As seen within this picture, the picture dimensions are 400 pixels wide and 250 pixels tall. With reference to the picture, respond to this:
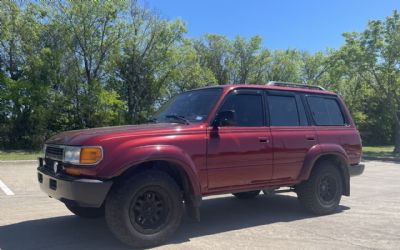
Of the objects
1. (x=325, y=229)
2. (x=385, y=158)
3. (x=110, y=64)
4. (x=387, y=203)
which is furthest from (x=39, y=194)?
(x=110, y=64)

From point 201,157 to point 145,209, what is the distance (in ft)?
3.26

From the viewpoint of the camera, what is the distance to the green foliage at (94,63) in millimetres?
25766

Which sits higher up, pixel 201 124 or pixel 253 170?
pixel 201 124

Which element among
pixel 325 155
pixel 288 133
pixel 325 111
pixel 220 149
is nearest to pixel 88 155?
pixel 220 149

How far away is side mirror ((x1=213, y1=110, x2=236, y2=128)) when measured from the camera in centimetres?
602

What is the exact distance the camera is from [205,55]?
3984 cm

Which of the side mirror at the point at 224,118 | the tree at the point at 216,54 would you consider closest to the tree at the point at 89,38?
the tree at the point at 216,54

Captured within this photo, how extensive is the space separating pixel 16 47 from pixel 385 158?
68.9ft

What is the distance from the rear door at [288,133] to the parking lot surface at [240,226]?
2.82 feet

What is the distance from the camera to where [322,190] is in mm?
7629

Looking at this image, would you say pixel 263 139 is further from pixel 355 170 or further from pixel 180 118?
pixel 355 170

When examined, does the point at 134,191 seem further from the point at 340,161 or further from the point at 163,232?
the point at 340,161

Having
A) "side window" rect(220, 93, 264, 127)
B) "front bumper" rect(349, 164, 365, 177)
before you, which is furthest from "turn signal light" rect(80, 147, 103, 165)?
"front bumper" rect(349, 164, 365, 177)

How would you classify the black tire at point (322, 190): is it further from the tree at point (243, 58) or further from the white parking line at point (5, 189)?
the tree at point (243, 58)
